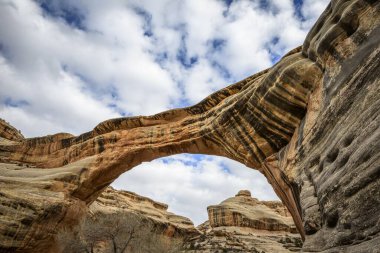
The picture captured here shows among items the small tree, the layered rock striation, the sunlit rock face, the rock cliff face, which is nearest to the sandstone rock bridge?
the small tree

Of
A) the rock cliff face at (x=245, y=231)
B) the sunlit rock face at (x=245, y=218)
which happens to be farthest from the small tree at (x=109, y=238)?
the sunlit rock face at (x=245, y=218)

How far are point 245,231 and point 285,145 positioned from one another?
22.1m

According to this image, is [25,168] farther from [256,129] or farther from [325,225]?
[325,225]

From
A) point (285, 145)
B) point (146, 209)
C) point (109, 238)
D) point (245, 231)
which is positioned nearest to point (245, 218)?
point (245, 231)

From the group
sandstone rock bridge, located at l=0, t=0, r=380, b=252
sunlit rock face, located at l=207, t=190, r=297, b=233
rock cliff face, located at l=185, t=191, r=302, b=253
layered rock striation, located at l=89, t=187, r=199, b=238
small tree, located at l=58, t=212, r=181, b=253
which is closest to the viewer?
sandstone rock bridge, located at l=0, t=0, r=380, b=252

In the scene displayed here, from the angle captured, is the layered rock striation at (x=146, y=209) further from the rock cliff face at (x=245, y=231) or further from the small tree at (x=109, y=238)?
the small tree at (x=109, y=238)

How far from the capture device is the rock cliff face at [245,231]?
2344cm

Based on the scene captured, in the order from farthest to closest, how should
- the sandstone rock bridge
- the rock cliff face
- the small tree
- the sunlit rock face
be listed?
the sunlit rock face
the rock cliff face
the small tree
the sandstone rock bridge

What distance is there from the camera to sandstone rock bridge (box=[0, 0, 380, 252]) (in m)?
5.16

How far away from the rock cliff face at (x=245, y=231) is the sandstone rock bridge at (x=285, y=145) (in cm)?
1149

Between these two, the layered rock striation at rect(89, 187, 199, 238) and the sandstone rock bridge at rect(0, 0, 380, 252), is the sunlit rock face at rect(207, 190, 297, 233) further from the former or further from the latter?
the sandstone rock bridge at rect(0, 0, 380, 252)

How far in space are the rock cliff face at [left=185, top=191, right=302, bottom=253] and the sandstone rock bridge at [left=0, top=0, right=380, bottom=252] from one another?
37.7ft

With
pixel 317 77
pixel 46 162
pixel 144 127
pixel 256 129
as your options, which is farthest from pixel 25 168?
pixel 317 77

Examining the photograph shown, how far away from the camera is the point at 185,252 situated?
22.9 m
